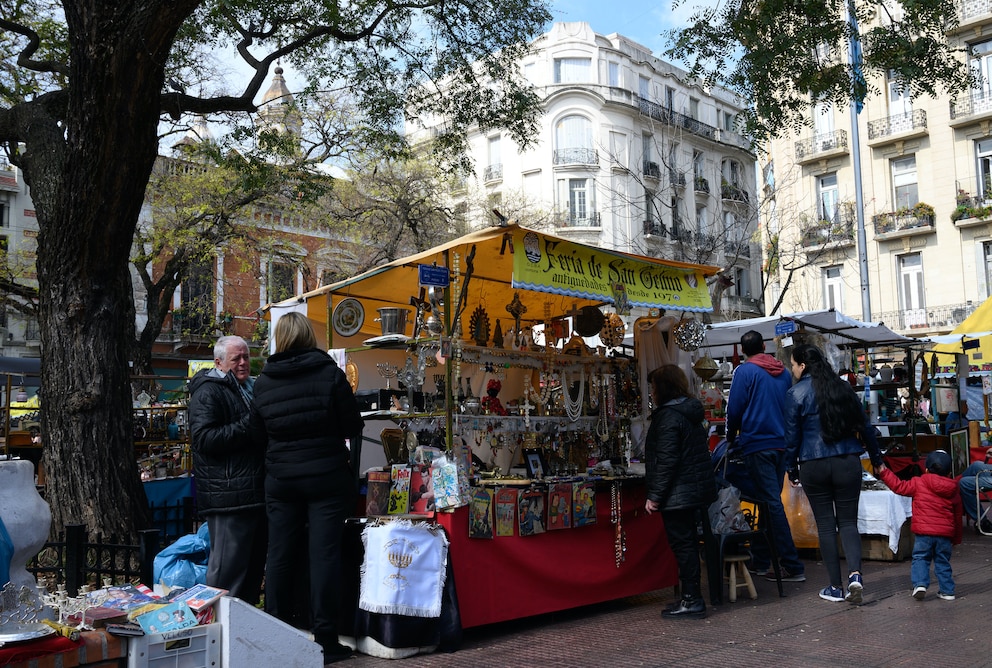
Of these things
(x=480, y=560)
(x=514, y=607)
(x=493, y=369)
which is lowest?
(x=514, y=607)

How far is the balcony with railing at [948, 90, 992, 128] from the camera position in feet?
81.9

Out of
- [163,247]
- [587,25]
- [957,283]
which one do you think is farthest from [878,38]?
[587,25]

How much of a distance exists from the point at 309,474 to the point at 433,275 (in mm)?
1686

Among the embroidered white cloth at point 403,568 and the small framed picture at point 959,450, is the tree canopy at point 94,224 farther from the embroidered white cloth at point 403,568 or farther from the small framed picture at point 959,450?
the small framed picture at point 959,450

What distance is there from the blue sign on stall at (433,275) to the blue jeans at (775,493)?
2.93 meters

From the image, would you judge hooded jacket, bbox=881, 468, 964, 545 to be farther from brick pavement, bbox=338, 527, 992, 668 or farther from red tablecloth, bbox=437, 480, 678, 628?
red tablecloth, bbox=437, 480, 678, 628

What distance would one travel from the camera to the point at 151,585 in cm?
419

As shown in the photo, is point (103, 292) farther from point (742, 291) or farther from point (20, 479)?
point (742, 291)

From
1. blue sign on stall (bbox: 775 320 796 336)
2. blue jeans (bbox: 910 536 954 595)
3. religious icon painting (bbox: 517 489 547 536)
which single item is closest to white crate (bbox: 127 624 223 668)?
religious icon painting (bbox: 517 489 547 536)

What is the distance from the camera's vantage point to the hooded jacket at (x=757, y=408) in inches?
266

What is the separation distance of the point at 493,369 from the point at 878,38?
5.99m

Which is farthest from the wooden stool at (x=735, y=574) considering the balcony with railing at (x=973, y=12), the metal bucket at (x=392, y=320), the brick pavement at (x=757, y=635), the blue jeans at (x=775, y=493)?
the balcony with railing at (x=973, y=12)

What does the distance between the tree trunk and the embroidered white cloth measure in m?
2.86

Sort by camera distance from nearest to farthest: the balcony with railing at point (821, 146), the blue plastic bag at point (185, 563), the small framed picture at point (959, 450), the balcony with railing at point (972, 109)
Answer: the blue plastic bag at point (185, 563) → the small framed picture at point (959, 450) → the balcony with railing at point (972, 109) → the balcony with railing at point (821, 146)
